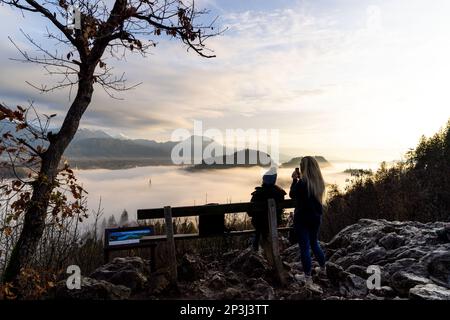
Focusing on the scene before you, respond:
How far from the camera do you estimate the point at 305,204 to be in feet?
22.0

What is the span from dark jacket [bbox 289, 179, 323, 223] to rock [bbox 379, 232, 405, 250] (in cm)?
215

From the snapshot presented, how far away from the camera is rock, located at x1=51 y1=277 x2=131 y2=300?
234 inches

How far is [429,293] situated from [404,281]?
0.75m

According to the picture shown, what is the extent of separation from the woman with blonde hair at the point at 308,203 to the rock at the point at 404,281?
1.26m

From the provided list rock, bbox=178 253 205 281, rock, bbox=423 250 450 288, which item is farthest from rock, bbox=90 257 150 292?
rock, bbox=423 250 450 288

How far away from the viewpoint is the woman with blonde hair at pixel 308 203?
6625mm

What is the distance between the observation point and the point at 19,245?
611cm

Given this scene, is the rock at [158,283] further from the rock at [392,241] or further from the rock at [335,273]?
the rock at [392,241]

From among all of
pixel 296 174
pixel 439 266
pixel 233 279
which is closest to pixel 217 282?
pixel 233 279

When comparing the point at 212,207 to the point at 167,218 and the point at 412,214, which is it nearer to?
the point at 167,218

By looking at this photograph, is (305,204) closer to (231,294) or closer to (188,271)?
(231,294)

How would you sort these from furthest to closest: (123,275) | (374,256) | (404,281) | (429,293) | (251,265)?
(374,256) → (251,265) → (123,275) → (404,281) → (429,293)

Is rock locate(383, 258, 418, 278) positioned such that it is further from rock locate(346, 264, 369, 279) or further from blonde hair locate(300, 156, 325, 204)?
blonde hair locate(300, 156, 325, 204)
